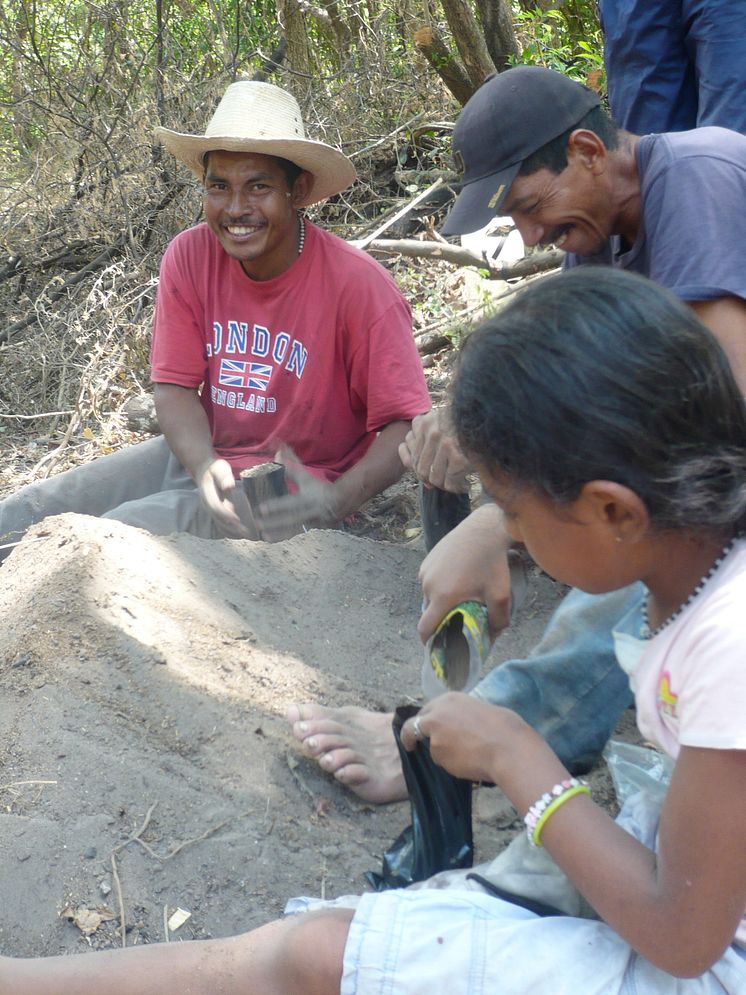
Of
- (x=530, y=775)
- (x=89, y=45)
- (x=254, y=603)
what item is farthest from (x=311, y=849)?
(x=89, y=45)

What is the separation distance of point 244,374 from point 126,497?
0.73 meters

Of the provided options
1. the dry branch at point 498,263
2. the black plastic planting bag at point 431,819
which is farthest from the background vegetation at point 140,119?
the black plastic planting bag at point 431,819

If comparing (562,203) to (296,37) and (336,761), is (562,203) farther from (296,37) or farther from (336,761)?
(296,37)

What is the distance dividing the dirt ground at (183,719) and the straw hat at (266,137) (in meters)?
1.21

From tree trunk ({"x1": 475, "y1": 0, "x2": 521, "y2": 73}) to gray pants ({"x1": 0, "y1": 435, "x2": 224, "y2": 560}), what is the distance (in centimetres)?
349

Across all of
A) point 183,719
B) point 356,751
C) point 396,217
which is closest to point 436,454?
point 356,751

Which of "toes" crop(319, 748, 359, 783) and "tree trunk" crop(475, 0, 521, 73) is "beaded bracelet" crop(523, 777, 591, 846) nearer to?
"toes" crop(319, 748, 359, 783)

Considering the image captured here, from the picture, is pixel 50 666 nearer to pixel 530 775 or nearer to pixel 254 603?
pixel 254 603

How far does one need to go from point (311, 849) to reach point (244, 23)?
7.09 meters

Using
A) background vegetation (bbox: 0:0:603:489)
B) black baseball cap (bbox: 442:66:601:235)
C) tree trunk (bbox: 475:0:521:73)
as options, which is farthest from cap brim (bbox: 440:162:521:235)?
tree trunk (bbox: 475:0:521:73)

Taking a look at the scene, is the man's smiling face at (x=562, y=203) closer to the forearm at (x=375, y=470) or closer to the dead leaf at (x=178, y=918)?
the forearm at (x=375, y=470)

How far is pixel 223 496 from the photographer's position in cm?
341

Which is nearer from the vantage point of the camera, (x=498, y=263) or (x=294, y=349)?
(x=294, y=349)

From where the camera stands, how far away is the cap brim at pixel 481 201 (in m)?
2.33
